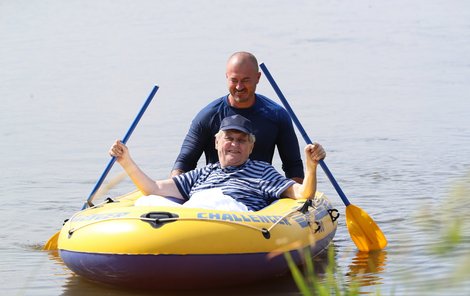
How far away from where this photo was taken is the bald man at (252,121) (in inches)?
242

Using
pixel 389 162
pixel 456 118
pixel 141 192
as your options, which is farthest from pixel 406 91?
pixel 141 192

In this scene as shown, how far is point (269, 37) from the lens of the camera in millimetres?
17672

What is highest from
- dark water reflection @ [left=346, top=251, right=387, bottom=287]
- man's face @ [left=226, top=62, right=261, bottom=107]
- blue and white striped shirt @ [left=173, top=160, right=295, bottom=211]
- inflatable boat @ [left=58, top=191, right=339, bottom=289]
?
man's face @ [left=226, top=62, right=261, bottom=107]

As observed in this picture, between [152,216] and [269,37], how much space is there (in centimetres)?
1282

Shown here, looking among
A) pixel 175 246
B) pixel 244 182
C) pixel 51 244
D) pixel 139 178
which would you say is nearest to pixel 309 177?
pixel 244 182

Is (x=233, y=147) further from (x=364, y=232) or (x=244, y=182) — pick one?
(x=364, y=232)

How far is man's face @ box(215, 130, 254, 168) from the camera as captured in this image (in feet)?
18.5

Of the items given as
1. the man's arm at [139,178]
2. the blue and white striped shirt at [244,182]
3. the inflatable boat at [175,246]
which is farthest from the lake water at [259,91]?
the man's arm at [139,178]

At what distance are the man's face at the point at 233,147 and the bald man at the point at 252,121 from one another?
550 mm

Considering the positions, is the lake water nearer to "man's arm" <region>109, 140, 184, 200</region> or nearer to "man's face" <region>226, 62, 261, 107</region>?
"man's arm" <region>109, 140, 184, 200</region>

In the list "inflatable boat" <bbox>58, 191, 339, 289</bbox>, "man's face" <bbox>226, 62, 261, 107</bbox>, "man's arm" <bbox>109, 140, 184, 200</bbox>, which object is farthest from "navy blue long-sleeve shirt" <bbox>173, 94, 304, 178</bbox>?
"inflatable boat" <bbox>58, 191, 339, 289</bbox>

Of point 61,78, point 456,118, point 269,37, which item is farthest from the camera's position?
point 269,37

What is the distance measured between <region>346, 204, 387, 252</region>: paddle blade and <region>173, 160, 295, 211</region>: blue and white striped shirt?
0.82 meters

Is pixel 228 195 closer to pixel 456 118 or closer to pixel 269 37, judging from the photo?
pixel 456 118
